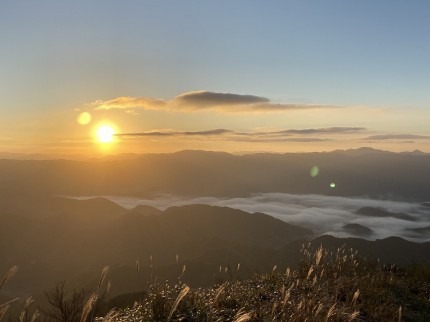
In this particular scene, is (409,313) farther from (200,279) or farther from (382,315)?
(200,279)

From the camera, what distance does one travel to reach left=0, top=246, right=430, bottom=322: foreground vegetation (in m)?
6.39

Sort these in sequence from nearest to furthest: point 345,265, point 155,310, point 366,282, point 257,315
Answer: point 155,310 → point 257,315 → point 366,282 → point 345,265

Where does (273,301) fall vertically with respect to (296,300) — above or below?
above

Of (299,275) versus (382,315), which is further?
(299,275)

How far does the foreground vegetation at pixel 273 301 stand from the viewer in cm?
639

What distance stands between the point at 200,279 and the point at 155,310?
181m

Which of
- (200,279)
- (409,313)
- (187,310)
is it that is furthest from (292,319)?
(200,279)

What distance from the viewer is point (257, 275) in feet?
41.2

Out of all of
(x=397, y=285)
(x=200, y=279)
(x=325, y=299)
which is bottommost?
(x=200, y=279)

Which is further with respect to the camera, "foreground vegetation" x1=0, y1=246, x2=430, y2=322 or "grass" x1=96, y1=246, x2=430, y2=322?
"grass" x1=96, y1=246, x2=430, y2=322

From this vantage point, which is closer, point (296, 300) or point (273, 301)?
point (273, 301)

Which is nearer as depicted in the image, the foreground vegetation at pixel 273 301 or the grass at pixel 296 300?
the foreground vegetation at pixel 273 301

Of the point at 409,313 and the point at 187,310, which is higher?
the point at 187,310

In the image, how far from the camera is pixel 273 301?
27.3 feet
